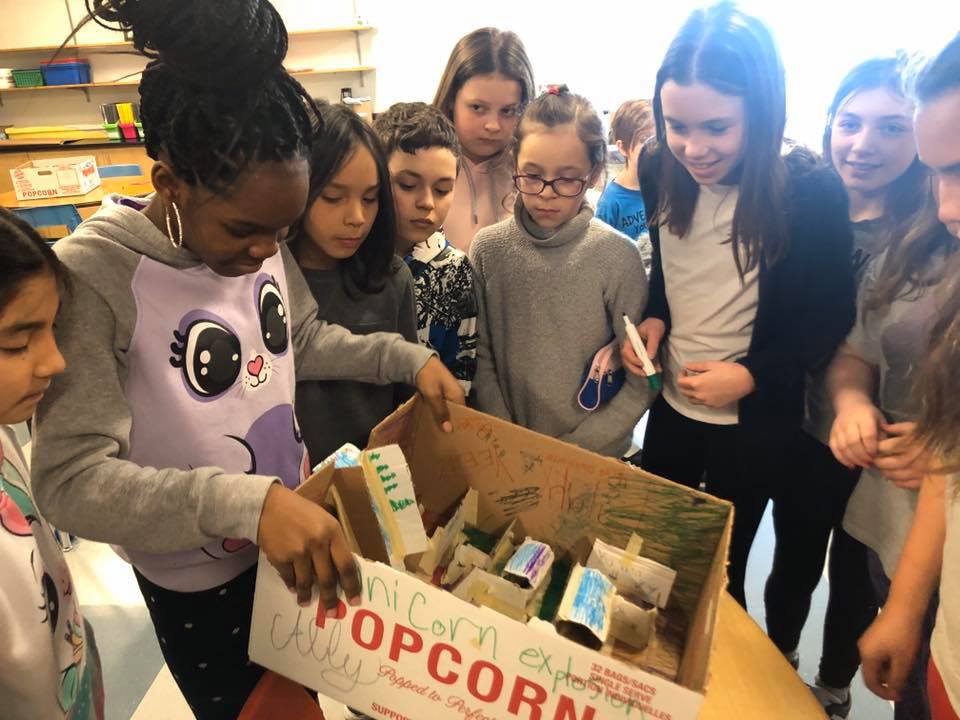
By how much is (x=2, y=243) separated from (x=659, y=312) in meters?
1.01

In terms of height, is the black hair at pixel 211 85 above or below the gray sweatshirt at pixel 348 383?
above

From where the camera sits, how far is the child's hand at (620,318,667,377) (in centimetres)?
112

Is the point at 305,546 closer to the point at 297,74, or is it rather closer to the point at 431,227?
the point at 431,227

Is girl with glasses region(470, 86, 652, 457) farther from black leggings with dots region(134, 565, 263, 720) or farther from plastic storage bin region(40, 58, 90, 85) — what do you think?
plastic storage bin region(40, 58, 90, 85)

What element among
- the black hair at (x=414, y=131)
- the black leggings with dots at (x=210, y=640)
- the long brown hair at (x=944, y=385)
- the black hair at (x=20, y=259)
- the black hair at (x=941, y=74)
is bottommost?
the black leggings with dots at (x=210, y=640)

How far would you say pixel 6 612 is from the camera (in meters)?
0.56

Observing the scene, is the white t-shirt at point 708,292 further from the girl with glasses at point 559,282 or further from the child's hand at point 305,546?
Result: the child's hand at point 305,546

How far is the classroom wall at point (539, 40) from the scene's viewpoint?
284cm

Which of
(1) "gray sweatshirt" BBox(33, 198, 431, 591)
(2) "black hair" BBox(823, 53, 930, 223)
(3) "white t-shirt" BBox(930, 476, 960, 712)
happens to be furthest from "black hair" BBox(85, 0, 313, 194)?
(2) "black hair" BBox(823, 53, 930, 223)

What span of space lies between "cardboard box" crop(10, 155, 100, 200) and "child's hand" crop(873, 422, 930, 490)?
3.41 m

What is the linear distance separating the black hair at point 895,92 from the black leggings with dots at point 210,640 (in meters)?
1.26

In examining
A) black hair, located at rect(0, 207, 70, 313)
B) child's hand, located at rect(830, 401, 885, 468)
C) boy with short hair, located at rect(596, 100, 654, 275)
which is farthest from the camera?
boy with short hair, located at rect(596, 100, 654, 275)

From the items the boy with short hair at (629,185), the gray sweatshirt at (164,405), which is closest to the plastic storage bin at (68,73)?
the boy with short hair at (629,185)

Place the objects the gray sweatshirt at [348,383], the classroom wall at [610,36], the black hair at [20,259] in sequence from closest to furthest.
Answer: the black hair at [20,259], the gray sweatshirt at [348,383], the classroom wall at [610,36]
